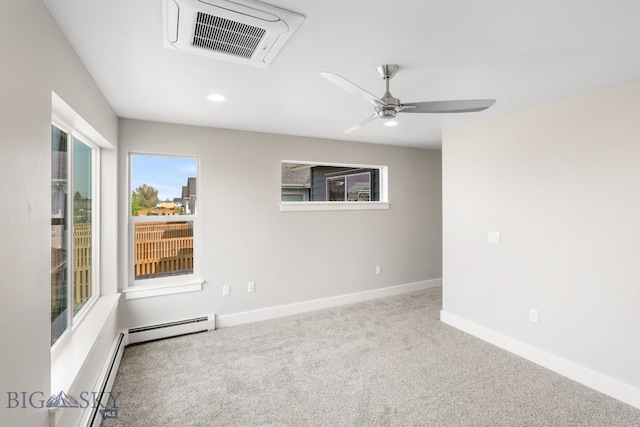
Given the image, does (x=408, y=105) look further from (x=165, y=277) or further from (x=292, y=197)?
(x=165, y=277)

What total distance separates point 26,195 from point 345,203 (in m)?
3.62

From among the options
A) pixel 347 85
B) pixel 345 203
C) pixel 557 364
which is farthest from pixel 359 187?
pixel 347 85

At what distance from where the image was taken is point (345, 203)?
4.50m

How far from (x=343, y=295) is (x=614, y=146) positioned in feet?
10.9

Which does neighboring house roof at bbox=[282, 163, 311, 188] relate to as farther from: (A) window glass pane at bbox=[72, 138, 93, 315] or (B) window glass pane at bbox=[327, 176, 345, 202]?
(A) window glass pane at bbox=[72, 138, 93, 315]

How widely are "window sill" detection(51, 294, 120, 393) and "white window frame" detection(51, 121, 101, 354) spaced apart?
0.03 m

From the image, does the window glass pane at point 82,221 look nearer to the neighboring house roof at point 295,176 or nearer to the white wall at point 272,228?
the white wall at point 272,228

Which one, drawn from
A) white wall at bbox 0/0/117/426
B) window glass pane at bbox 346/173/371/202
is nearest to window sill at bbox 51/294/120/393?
white wall at bbox 0/0/117/426

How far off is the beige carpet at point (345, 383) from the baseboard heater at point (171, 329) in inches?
3.0

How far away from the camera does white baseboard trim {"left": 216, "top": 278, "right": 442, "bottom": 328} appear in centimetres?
376

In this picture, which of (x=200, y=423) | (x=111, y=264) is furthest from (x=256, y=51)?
(x=111, y=264)

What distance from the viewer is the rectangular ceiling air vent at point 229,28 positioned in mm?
1359

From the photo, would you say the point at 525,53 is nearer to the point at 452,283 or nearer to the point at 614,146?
the point at 614,146

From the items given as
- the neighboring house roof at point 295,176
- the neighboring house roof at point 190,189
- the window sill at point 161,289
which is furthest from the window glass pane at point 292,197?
the window sill at point 161,289
